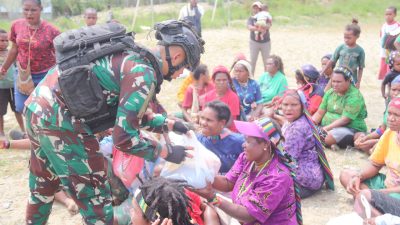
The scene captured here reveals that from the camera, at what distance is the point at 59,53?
2.70 meters

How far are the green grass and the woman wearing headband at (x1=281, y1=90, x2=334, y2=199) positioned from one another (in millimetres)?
12584

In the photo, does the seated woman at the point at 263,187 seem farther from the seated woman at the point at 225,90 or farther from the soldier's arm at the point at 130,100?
the seated woman at the point at 225,90

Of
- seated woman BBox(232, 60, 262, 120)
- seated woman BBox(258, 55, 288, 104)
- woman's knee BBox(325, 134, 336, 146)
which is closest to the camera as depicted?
woman's knee BBox(325, 134, 336, 146)

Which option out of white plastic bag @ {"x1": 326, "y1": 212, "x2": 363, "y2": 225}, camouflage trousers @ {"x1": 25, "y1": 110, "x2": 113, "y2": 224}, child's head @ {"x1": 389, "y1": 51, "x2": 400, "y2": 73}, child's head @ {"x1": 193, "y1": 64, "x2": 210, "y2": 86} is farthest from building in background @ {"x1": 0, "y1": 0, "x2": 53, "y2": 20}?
white plastic bag @ {"x1": 326, "y1": 212, "x2": 363, "y2": 225}

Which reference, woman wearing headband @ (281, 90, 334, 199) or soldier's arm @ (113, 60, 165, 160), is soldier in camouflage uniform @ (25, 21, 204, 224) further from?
woman wearing headband @ (281, 90, 334, 199)

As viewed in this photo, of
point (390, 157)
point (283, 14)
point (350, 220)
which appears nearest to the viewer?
point (350, 220)

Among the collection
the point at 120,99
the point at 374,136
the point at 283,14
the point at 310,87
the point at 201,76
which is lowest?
the point at 283,14

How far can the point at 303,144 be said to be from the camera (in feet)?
14.6

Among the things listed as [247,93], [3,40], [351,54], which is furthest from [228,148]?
[351,54]

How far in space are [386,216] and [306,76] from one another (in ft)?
14.8

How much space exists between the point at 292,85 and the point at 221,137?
18.3ft

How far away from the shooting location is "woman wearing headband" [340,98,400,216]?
12.5 feet

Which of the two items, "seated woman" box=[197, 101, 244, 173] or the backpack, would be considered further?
"seated woman" box=[197, 101, 244, 173]

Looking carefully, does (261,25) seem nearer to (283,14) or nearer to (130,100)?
(130,100)
